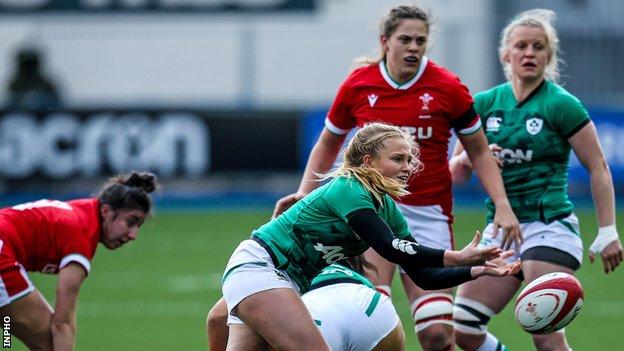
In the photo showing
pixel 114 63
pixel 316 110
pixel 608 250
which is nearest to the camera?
pixel 608 250

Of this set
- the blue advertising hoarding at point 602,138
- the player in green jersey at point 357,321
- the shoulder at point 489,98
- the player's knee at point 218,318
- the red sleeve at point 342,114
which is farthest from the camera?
the blue advertising hoarding at point 602,138

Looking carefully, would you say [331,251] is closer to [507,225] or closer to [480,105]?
[507,225]

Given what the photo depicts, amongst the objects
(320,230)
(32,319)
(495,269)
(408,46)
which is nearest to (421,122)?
(408,46)

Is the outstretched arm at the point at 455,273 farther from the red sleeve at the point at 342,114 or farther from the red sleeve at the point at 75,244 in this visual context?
the red sleeve at the point at 75,244

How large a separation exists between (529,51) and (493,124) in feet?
1.62

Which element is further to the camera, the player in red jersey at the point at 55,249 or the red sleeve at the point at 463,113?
the red sleeve at the point at 463,113

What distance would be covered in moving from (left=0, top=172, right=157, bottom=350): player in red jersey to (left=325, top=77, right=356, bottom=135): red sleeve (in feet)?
3.86

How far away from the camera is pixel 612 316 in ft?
34.6

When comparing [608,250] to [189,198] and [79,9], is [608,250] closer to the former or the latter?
[189,198]

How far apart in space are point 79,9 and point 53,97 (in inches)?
167

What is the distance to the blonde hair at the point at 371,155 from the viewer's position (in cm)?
583

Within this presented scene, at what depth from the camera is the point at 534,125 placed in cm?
709

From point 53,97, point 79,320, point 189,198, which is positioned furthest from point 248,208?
point 79,320

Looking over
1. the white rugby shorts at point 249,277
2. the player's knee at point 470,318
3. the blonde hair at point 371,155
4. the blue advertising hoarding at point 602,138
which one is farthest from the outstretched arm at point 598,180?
the blue advertising hoarding at point 602,138
